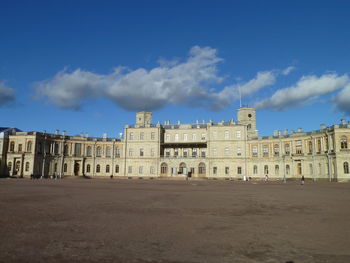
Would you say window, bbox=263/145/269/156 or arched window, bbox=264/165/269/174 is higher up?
window, bbox=263/145/269/156

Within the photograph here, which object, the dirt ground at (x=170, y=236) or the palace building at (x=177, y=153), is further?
the palace building at (x=177, y=153)

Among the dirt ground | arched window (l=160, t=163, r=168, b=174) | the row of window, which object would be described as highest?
the row of window

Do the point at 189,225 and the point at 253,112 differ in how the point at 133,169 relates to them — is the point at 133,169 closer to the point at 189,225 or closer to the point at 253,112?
the point at 253,112

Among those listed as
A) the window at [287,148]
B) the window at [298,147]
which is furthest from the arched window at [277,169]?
the window at [298,147]

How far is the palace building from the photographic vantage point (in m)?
60.8

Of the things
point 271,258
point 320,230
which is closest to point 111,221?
point 271,258

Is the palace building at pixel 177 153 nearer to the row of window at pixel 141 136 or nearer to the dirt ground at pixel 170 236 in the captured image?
the row of window at pixel 141 136

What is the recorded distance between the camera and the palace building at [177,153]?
199 feet

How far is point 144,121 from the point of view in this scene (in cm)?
8375

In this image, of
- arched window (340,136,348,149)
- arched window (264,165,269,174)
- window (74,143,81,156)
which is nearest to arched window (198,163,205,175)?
arched window (264,165,269,174)

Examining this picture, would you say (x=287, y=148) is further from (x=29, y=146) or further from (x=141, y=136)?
(x=29, y=146)

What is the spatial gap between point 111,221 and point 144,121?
244ft

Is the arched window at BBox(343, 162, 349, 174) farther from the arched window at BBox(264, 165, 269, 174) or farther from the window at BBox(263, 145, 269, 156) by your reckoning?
the window at BBox(263, 145, 269, 156)

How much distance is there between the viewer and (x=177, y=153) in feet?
237
